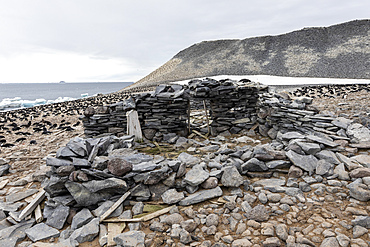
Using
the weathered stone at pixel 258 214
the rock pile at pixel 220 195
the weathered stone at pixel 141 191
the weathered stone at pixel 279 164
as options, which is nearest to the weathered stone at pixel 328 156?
the rock pile at pixel 220 195

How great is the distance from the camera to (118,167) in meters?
4.09

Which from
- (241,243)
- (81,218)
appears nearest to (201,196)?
(241,243)

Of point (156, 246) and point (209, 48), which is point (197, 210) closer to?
point (156, 246)

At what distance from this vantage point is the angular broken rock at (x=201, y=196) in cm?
389

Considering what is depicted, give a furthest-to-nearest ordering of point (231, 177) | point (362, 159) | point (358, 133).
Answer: point (358, 133) → point (362, 159) → point (231, 177)

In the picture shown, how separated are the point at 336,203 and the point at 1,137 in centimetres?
1273

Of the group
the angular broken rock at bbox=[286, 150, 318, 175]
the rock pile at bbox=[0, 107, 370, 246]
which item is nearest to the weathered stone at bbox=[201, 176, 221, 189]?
the rock pile at bbox=[0, 107, 370, 246]

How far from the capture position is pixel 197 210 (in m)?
3.74

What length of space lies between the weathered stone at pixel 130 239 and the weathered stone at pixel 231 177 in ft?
6.02

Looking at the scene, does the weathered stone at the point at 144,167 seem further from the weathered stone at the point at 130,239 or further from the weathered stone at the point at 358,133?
the weathered stone at the point at 358,133

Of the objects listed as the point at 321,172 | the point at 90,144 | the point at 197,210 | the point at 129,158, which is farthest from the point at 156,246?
the point at 321,172

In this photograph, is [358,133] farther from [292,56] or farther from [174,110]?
[292,56]

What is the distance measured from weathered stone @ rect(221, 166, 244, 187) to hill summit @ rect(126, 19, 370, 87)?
106 ft

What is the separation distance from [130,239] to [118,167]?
137 centimetres
